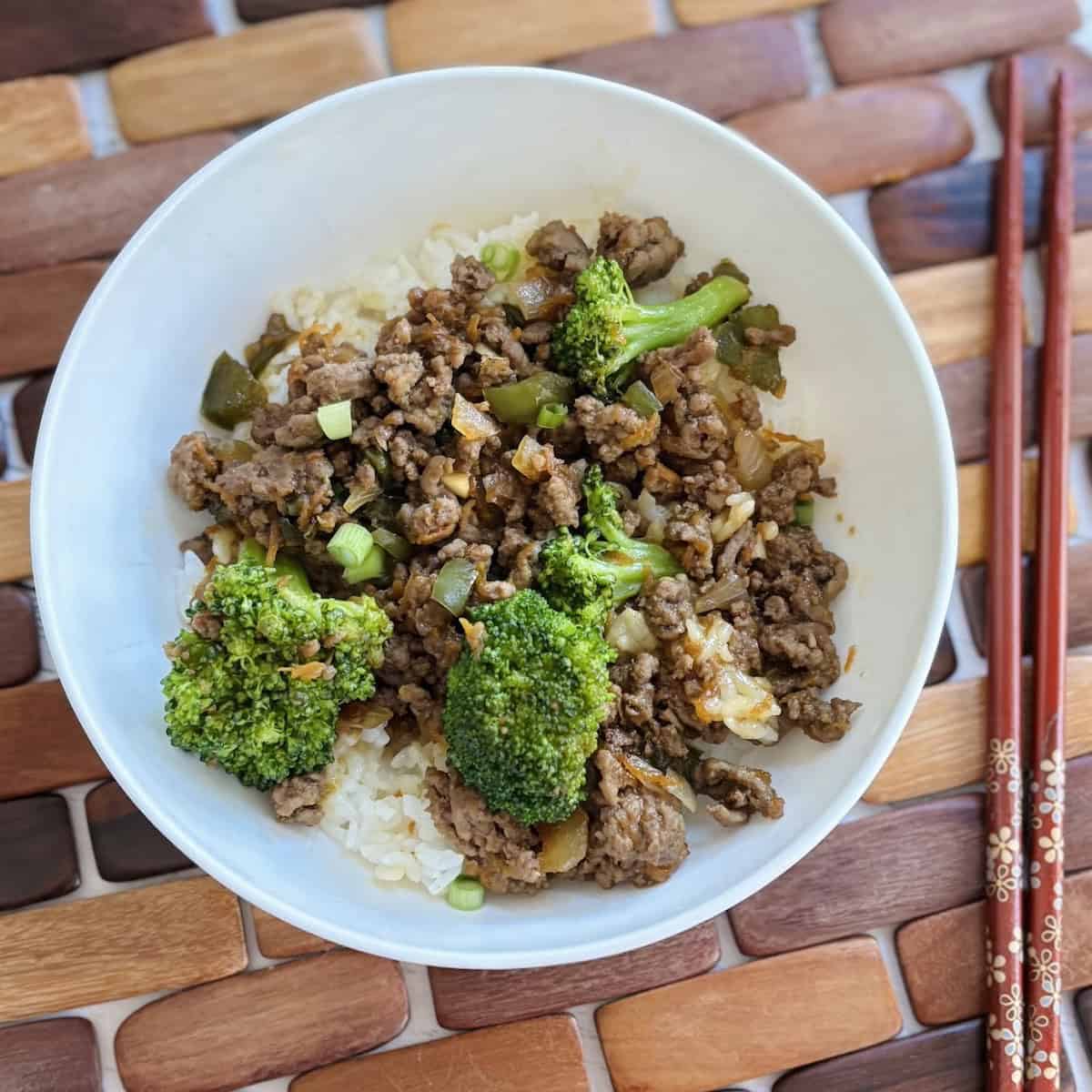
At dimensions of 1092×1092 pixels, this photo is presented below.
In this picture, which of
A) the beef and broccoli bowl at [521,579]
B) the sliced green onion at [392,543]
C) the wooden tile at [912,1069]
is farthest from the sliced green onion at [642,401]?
the wooden tile at [912,1069]

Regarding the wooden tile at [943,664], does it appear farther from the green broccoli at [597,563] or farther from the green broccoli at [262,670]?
the green broccoli at [262,670]

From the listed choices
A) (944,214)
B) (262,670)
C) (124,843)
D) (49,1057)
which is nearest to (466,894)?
(262,670)

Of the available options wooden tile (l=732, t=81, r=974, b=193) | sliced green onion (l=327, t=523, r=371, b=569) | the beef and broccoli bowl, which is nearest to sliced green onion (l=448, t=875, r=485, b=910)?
the beef and broccoli bowl

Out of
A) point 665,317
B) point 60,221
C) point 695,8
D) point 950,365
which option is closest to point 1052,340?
point 950,365

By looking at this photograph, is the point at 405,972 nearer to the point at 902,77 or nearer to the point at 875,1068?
the point at 875,1068

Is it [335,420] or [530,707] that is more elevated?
[335,420]

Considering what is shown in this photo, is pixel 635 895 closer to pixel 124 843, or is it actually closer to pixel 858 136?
pixel 124 843
